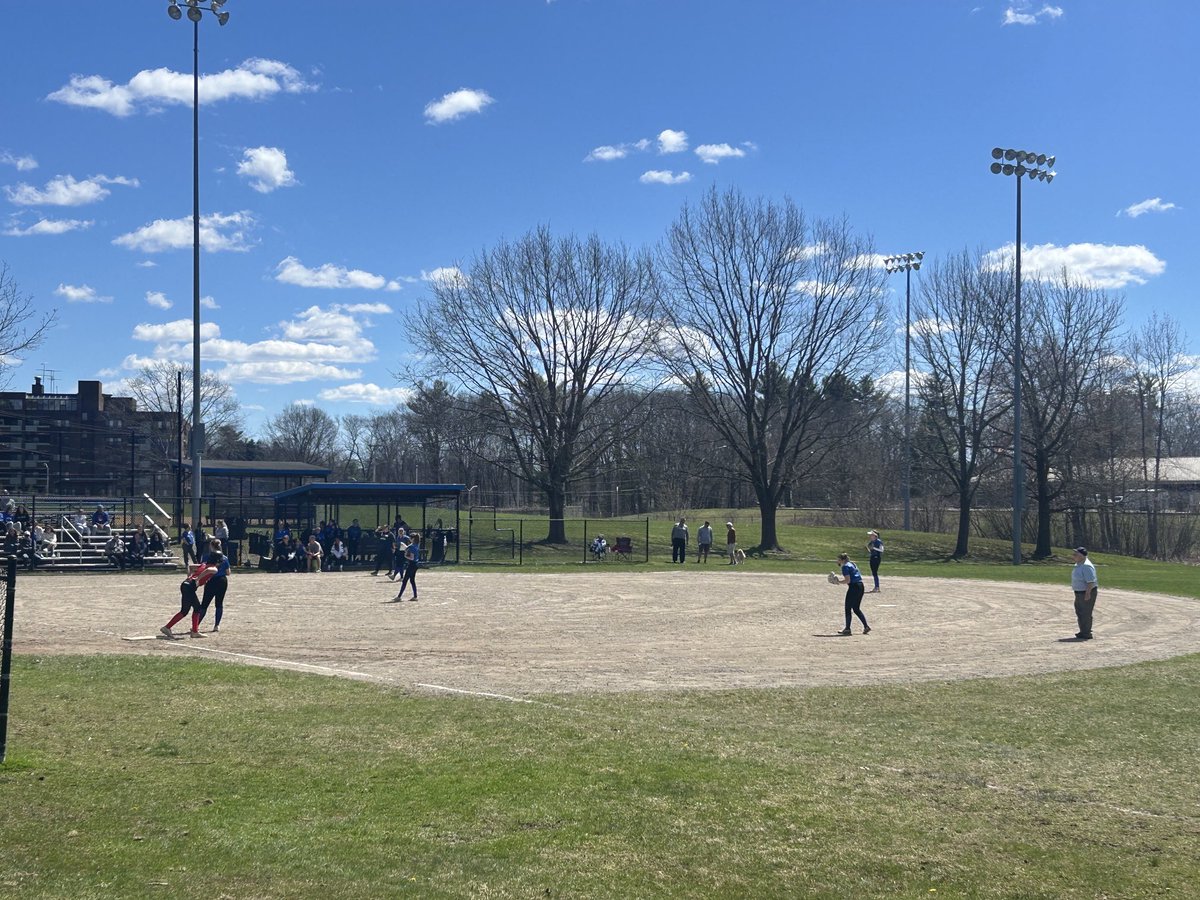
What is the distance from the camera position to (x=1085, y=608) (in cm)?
2045

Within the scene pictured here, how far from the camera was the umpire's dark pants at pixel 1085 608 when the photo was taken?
20.4 m

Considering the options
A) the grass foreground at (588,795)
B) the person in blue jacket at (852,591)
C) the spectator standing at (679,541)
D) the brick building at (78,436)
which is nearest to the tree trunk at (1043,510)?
the spectator standing at (679,541)

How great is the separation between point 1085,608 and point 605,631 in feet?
30.4

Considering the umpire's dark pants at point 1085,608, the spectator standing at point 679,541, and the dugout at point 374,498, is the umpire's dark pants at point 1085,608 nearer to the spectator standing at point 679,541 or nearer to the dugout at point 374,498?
the dugout at point 374,498

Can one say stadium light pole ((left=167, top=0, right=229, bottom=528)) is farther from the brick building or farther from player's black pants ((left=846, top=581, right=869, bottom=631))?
the brick building

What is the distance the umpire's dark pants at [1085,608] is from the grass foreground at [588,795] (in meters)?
6.76

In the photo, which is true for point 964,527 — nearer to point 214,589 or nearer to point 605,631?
point 605,631

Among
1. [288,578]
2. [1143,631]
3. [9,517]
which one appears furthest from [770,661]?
[9,517]

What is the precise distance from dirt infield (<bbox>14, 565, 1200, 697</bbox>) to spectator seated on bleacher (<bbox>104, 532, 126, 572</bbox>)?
3.17 m

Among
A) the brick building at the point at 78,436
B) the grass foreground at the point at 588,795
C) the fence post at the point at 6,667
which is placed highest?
the brick building at the point at 78,436

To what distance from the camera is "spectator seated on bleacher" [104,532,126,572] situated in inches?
1421

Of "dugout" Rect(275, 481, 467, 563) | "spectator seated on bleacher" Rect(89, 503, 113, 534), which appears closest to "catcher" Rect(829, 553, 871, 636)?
"dugout" Rect(275, 481, 467, 563)

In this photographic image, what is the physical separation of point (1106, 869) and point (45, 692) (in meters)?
11.8

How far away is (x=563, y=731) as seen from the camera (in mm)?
11328
